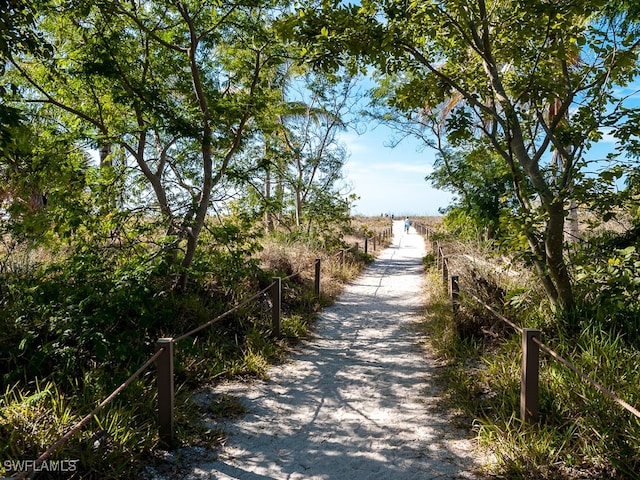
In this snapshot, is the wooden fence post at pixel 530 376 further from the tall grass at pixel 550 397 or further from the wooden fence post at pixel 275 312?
the wooden fence post at pixel 275 312

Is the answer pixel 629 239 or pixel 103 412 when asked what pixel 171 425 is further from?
pixel 629 239

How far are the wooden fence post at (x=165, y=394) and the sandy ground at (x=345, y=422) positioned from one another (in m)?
0.31

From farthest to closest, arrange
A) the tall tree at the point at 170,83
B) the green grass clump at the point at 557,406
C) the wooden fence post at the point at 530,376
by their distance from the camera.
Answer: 1. the tall tree at the point at 170,83
2. the wooden fence post at the point at 530,376
3. the green grass clump at the point at 557,406

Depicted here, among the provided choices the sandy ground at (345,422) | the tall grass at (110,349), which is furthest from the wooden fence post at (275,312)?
the sandy ground at (345,422)

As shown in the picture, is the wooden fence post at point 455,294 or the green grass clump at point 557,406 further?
the wooden fence post at point 455,294

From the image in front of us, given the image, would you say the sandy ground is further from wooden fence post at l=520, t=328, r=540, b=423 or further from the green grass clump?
wooden fence post at l=520, t=328, r=540, b=423

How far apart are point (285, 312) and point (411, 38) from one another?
4901 mm

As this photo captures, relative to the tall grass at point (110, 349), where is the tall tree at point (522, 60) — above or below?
above

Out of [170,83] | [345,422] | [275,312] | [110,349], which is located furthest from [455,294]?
[170,83]

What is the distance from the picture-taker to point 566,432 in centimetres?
317

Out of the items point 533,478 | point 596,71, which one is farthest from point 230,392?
point 596,71

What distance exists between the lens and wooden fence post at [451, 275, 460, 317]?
616 centimetres

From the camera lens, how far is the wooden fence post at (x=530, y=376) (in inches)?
132

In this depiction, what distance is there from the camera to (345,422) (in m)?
3.99
